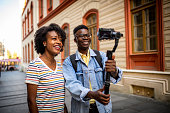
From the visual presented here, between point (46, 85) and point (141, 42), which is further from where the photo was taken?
point (141, 42)

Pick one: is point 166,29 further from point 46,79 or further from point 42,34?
point 46,79

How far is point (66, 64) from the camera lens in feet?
6.06

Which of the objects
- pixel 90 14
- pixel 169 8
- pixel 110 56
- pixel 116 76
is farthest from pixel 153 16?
pixel 110 56

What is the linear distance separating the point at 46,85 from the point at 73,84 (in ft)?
1.01

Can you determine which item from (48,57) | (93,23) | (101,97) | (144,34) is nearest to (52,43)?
(48,57)

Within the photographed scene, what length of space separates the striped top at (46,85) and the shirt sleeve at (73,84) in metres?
0.12

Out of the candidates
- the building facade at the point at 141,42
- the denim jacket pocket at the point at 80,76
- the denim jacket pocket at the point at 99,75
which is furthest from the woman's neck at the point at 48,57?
the building facade at the point at 141,42

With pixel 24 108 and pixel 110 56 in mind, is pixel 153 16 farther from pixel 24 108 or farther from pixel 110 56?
pixel 24 108

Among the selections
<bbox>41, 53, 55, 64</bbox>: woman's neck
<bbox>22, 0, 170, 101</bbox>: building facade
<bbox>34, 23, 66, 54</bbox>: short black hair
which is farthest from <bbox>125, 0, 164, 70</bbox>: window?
<bbox>41, 53, 55, 64</bbox>: woman's neck

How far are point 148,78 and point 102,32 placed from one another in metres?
4.58

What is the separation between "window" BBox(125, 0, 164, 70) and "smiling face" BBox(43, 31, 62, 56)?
14.0 ft

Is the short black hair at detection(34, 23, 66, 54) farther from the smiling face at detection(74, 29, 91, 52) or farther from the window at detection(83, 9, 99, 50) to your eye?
the window at detection(83, 9, 99, 50)

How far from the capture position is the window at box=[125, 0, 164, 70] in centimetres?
516

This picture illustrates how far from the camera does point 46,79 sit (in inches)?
66.2
